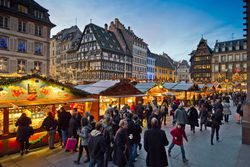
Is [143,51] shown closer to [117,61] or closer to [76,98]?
[117,61]

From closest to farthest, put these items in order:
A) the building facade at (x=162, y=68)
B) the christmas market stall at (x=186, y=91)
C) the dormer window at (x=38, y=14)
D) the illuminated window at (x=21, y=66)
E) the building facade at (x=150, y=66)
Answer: the christmas market stall at (x=186, y=91) < the illuminated window at (x=21, y=66) < the dormer window at (x=38, y=14) < the building facade at (x=150, y=66) < the building facade at (x=162, y=68)

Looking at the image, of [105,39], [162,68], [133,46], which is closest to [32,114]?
[105,39]

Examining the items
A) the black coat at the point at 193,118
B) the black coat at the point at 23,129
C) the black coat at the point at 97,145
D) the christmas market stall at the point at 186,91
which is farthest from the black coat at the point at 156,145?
the christmas market stall at the point at 186,91

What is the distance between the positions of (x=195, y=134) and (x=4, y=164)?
909 centimetres

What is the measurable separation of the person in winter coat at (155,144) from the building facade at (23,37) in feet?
73.3

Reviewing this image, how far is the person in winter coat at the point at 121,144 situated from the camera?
17.4 feet

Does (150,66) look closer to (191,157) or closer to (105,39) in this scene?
(105,39)

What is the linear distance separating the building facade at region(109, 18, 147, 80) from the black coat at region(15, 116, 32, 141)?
39.2 metres

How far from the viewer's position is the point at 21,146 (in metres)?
7.04

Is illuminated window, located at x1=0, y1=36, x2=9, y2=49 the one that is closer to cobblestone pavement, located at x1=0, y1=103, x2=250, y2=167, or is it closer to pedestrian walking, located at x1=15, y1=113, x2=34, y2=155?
pedestrian walking, located at x1=15, y1=113, x2=34, y2=155

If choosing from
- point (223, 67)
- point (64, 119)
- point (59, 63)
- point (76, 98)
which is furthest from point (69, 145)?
point (223, 67)

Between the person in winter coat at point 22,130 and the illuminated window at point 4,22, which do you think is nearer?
the person in winter coat at point 22,130

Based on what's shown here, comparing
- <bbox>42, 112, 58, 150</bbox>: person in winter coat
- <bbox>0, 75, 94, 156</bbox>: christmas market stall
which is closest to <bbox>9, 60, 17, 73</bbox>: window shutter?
<bbox>0, 75, 94, 156</bbox>: christmas market stall

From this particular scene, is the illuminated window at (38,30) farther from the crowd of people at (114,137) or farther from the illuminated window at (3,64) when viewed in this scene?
the crowd of people at (114,137)
